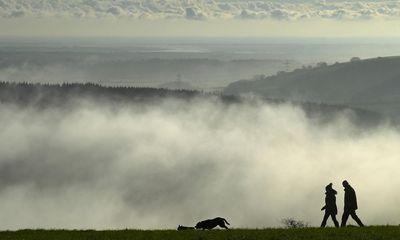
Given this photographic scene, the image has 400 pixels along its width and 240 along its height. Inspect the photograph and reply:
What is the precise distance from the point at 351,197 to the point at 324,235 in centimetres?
468

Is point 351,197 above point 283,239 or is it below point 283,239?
above

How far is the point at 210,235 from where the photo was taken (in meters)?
31.4

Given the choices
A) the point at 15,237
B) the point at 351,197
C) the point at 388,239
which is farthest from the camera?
the point at 351,197

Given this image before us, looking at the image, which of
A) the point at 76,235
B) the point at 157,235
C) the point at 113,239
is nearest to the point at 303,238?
the point at 157,235

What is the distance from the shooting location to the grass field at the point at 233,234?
100ft

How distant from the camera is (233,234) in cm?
3159

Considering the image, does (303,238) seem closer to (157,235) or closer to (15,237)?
(157,235)

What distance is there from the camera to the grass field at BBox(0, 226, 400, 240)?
30.6m

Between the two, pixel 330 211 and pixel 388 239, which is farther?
pixel 330 211

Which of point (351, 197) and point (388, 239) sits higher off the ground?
A: point (351, 197)

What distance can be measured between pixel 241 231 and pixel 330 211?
19.2 feet

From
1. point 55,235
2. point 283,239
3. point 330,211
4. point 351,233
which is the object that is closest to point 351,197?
point 330,211

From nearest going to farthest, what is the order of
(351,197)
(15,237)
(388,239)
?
(388,239)
(15,237)
(351,197)

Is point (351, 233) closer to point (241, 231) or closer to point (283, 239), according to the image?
point (283, 239)
